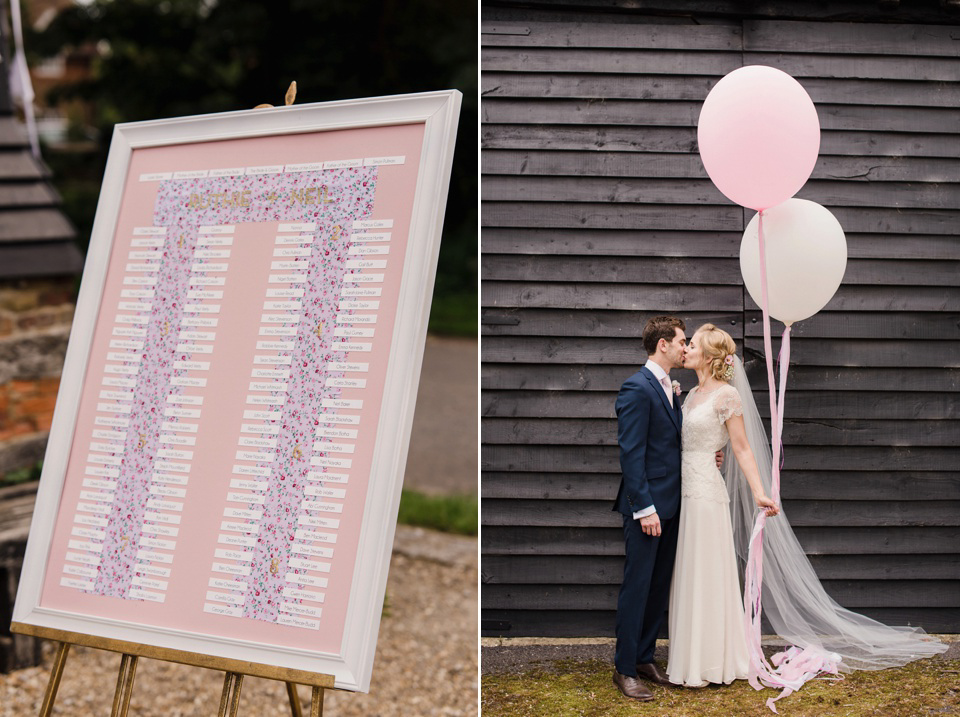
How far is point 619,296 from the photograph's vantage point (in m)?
3.16

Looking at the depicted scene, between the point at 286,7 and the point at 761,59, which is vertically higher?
the point at 286,7

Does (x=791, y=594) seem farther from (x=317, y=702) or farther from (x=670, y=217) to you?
(x=317, y=702)

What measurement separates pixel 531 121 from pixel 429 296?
1.57 m

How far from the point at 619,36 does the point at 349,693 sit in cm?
279

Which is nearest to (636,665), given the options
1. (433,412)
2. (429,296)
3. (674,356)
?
(674,356)

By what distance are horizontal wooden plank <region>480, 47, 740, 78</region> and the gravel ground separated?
94.9 inches

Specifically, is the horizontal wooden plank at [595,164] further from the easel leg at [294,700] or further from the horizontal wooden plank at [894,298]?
the easel leg at [294,700]

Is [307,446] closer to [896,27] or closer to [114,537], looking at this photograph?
[114,537]

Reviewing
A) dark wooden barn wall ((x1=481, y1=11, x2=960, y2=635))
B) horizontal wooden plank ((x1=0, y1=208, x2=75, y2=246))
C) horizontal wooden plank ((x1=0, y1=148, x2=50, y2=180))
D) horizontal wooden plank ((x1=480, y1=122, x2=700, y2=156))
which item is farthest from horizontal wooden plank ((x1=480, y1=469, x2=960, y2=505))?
horizontal wooden plank ((x1=0, y1=148, x2=50, y2=180))

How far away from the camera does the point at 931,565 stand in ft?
10.6

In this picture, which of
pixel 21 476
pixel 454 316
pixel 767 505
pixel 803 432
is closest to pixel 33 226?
pixel 21 476

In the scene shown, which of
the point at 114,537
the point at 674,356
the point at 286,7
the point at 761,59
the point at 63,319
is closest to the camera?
the point at 114,537

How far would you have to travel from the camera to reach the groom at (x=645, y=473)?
9.16 feet

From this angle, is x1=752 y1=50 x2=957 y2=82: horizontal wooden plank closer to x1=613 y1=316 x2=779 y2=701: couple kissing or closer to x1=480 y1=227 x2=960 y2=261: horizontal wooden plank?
x1=480 y1=227 x2=960 y2=261: horizontal wooden plank
